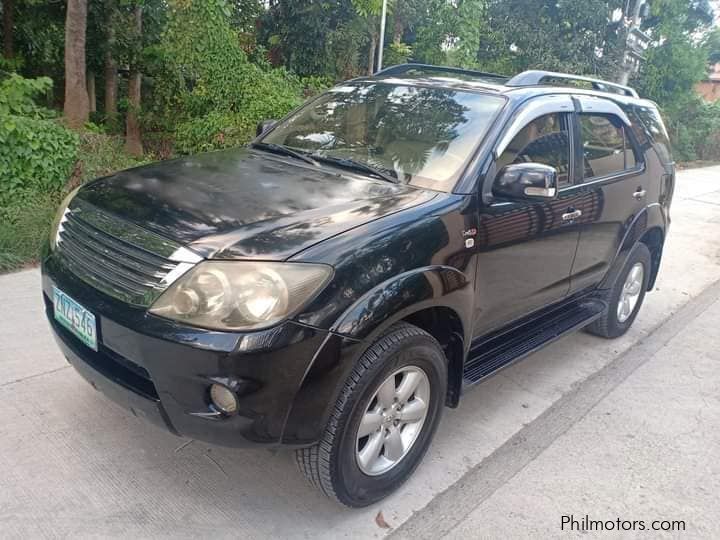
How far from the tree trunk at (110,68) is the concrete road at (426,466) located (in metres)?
5.94

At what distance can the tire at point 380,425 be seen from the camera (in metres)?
2.40

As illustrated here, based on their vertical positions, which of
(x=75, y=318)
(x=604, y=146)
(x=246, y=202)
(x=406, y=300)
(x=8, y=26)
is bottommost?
(x=75, y=318)

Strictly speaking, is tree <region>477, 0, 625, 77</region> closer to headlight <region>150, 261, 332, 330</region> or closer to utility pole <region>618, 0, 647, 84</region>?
utility pole <region>618, 0, 647, 84</region>

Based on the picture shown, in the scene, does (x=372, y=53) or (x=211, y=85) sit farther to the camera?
(x=372, y=53)

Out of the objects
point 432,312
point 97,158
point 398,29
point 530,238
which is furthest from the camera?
point 398,29

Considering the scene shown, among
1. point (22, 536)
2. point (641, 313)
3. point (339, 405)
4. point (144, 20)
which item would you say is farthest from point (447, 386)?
point (144, 20)

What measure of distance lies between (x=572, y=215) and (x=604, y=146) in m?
0.75

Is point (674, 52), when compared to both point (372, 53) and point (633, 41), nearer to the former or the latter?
point (633, 41)

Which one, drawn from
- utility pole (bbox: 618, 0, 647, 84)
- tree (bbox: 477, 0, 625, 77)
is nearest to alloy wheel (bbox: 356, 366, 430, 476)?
utility pole (bbox: 618, 0, 647, 84)

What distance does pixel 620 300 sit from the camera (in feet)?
15.3

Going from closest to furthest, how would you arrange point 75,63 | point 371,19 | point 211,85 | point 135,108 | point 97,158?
point 97,158 → point 75,63 → point 211,85 → point 135,108 → point 371,19

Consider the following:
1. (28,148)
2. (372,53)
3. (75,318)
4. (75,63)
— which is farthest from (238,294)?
(372,53)

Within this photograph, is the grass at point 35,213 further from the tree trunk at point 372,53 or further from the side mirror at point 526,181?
the tree trunk at point 372,53

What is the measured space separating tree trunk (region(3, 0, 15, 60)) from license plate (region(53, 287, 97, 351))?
8.52 metres
